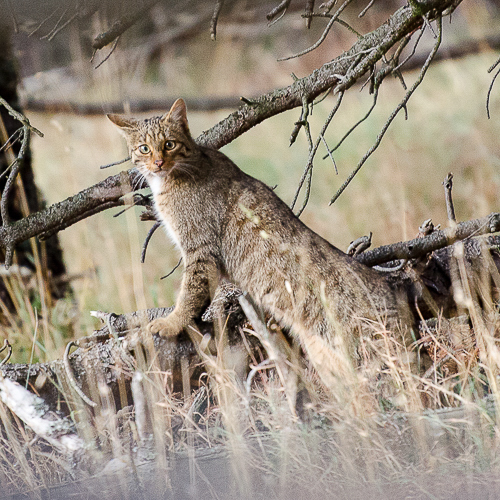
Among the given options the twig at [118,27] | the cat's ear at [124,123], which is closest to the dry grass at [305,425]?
the cat's ear at [124,123]

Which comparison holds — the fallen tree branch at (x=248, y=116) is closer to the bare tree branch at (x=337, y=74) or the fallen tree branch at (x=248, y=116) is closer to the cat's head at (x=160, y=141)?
the bare tree branch at (x=337, y=74)

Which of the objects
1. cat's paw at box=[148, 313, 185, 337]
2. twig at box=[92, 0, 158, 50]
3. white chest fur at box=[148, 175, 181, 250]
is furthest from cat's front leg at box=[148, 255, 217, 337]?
twig at box=[92, 0, 158, 50]

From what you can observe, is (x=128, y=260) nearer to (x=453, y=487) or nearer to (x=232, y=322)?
(x=232, y=322)

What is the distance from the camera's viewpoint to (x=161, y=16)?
267 inches

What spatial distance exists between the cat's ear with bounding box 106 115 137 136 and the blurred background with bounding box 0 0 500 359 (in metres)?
0.45

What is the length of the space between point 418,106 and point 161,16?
364cm

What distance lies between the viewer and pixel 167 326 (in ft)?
9.68

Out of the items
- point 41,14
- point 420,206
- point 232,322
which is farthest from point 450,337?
point 420,206

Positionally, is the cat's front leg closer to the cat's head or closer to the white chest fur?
the white chest fur

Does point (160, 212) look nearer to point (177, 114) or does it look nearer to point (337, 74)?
point (177, 114)

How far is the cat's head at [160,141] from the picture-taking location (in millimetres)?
3191

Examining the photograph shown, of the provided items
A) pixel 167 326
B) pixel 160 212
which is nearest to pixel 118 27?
pixel 160 212

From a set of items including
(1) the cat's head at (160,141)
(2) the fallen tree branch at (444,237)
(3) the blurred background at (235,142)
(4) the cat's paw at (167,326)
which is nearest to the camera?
(4) the cat's paw at (167,326)

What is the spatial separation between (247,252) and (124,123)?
0.99 m
